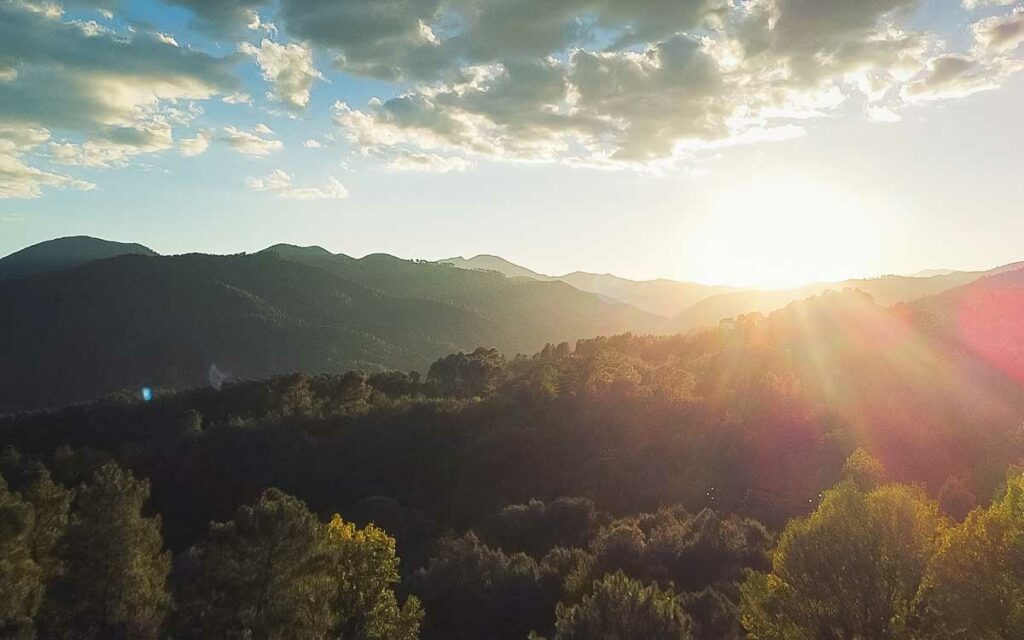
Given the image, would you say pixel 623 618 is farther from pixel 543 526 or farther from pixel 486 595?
pixel 543 526

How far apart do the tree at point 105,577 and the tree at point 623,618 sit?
892 inches

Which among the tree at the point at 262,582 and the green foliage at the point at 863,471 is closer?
the tree at the point at 262,582

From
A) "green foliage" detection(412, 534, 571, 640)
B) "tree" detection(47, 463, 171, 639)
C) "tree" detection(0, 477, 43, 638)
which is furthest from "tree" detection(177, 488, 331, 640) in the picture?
"green foliage" detection(412, 534, 571, 640)

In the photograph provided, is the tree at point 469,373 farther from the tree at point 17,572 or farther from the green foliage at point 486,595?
the tree at point 17,572

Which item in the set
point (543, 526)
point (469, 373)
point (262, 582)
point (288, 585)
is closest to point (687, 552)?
point (543, 526)

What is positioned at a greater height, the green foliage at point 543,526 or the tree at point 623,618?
the tree at point 623,618

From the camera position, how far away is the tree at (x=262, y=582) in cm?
2680

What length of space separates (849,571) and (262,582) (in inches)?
900

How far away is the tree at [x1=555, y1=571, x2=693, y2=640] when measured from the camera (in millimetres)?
20688

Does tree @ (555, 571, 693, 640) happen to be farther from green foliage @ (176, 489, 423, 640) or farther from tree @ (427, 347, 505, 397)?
tree @ (427, 347, 505, 397)

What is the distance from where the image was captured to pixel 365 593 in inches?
1167

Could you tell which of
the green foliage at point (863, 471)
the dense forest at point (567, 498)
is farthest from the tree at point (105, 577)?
the green foliage at point (863, 471)

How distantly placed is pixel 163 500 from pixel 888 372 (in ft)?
304

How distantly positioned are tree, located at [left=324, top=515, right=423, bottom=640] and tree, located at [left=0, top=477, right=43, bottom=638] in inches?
490
